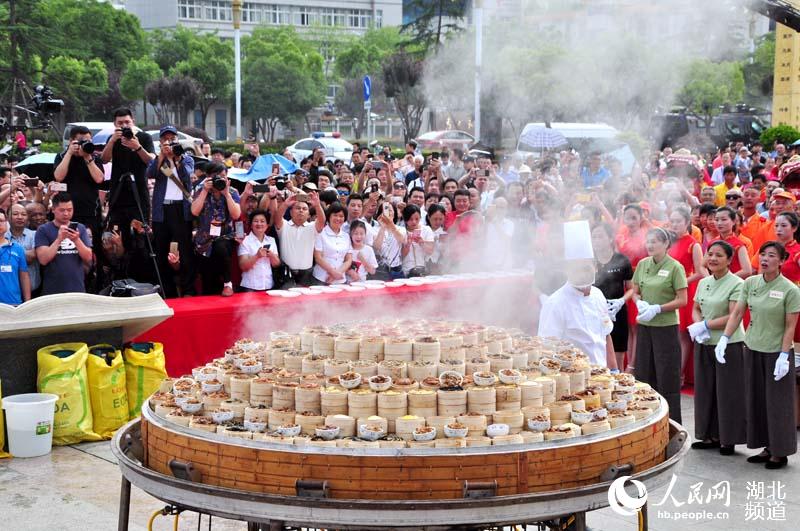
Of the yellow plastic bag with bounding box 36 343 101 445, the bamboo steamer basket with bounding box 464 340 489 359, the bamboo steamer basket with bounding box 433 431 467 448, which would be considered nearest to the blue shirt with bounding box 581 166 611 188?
the yellow plastic bag with bounding box 36 343 101 445

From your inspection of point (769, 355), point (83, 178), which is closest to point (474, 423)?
point (769, 355)

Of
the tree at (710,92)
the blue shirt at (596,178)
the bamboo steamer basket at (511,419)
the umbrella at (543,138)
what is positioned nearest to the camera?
the bamboo steamer basket at (511,419)

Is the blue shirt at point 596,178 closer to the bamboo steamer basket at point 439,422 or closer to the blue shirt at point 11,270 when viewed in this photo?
the blue shirt at point 11,270

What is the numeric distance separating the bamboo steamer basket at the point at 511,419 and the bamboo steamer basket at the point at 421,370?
0.57 metres

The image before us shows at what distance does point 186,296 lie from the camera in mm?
10102

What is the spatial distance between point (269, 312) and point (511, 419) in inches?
201

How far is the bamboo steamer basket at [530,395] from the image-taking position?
485cm

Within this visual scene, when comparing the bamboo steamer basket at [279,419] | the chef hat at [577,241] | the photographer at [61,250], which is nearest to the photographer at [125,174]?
the photographer at [61,250]

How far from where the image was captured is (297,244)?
10422 mm

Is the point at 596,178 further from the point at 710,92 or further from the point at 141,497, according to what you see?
the point at 710,92

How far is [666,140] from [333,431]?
3024 centimetres

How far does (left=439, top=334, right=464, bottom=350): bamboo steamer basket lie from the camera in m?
5.33

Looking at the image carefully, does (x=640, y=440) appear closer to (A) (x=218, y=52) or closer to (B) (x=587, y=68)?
(B) (x=587, y=68)

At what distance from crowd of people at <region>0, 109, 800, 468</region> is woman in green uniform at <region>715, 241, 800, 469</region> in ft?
0.04
